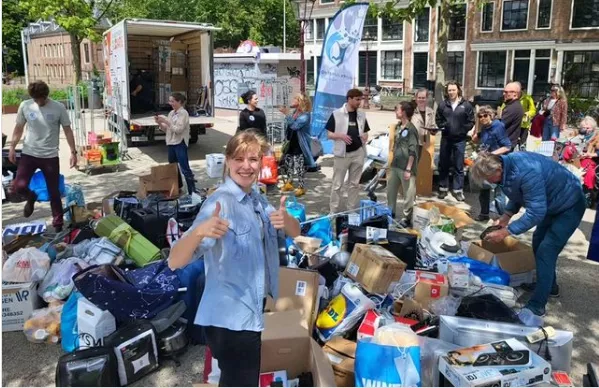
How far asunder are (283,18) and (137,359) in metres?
40.5

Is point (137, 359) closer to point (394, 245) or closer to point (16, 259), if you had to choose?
point (16, 259)

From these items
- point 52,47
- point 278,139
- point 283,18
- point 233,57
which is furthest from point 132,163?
point 52,47

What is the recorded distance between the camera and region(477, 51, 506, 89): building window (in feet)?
106

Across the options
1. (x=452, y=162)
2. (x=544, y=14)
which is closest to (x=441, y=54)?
(x=452, y=162)

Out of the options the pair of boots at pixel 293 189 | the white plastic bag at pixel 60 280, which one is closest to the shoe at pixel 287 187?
the pair of boots at pixel 293 189

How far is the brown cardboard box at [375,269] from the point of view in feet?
13.8

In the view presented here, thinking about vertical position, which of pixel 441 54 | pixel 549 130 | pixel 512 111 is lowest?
pixel 549 130

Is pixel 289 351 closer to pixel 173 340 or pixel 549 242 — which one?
pixel 173 340

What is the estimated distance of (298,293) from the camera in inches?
153

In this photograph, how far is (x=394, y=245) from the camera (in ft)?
16.3

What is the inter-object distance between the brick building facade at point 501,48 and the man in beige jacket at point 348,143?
1802cm

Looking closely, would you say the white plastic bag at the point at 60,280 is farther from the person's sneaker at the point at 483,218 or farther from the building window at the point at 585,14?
the building window at the point at 585,14

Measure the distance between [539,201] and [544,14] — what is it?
30731 mm

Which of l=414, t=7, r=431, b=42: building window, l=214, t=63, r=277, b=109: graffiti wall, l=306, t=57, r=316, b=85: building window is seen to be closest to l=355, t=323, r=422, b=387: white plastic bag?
l=214, t=63, r=277, b=109: graffiti wall
